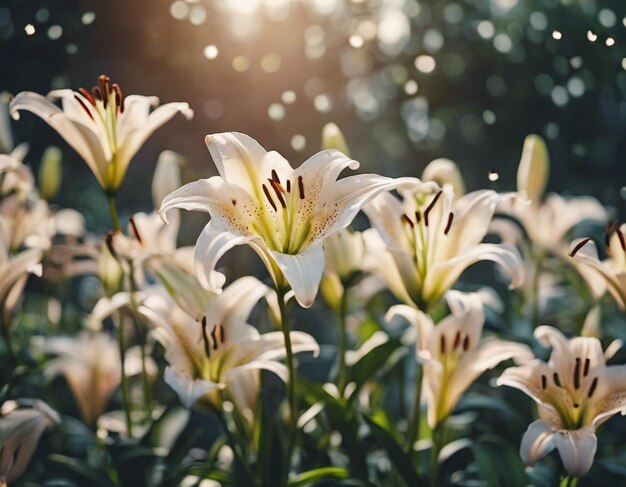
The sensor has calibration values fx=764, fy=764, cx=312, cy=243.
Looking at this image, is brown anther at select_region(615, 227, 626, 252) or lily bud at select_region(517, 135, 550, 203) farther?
lily bud at select_region(517, 135, 550, 203)

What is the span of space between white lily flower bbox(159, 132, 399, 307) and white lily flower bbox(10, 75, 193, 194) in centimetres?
13

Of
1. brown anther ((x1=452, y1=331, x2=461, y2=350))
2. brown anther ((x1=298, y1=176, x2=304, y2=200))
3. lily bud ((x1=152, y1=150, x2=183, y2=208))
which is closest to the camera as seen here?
brown anther ((x1=298, y1=176, x2=304, y2=200))

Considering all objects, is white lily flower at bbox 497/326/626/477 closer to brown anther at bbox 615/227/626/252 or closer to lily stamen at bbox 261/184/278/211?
brown anther at bbox 615/227/626/252

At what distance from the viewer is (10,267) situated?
0.92 metres

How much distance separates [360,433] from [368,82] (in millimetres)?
1535

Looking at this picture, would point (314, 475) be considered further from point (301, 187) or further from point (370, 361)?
point (301, 187)

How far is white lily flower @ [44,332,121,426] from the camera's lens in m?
1.13

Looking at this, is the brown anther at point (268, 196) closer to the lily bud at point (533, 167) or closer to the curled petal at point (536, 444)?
the curled petal at point (536, 444)

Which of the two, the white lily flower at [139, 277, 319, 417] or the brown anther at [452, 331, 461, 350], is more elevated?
the white lily flower at [139, 277, 319, 417]

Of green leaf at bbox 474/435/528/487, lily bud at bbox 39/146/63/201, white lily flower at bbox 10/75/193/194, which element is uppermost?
white lily flower at bbox 10/75/193/194

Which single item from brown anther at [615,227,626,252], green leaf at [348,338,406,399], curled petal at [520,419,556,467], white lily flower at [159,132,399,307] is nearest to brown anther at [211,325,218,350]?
white lily flower at [159,132,399,307]

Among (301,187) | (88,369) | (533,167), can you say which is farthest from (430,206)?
(88,369)

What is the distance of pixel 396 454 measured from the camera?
869mm

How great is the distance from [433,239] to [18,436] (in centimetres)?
53
